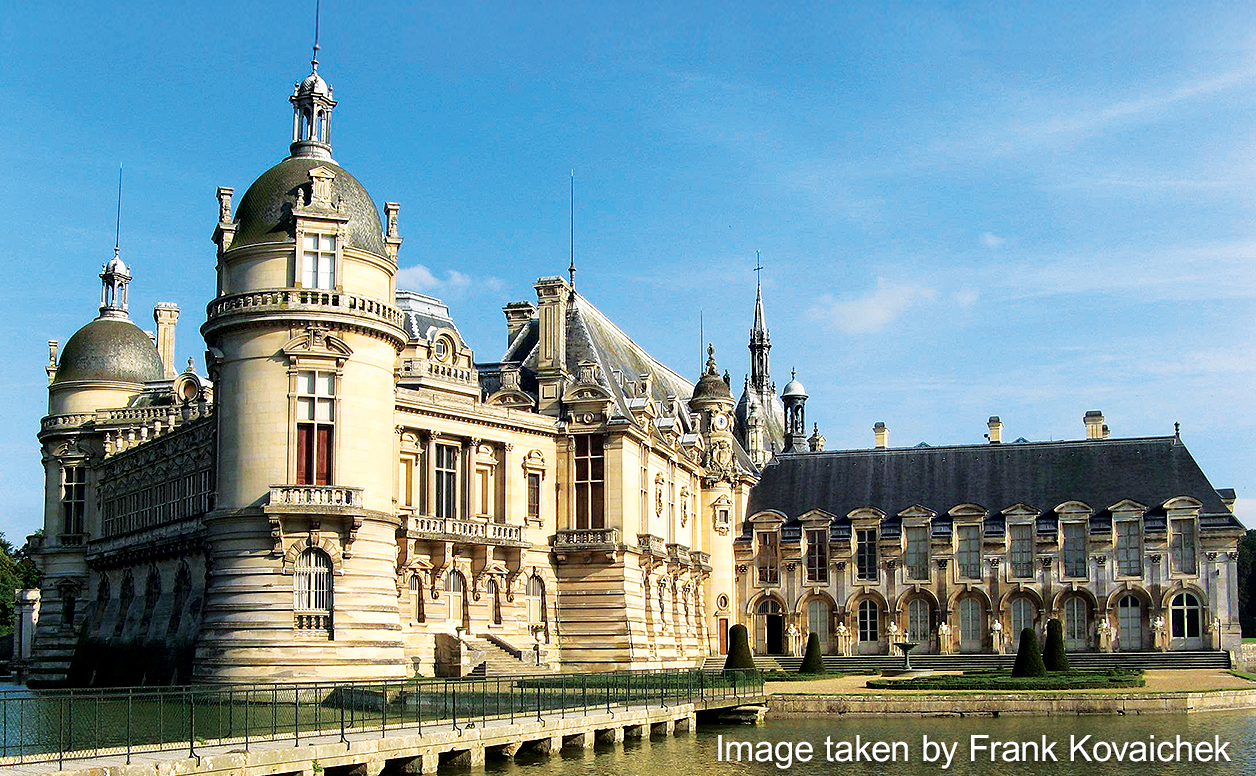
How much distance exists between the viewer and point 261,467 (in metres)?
43.7

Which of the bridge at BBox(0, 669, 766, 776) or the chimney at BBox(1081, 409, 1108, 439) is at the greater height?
the chimney at BBox(1081, 409, 1108, 439)

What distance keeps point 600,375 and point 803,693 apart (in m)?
19.2

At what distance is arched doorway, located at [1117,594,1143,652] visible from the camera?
68.6m

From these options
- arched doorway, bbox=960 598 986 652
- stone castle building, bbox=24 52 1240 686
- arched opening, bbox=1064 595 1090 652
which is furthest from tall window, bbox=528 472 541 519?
arched opening, bbox=1064 595 1090 652

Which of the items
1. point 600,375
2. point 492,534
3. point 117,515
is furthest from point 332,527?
point 117,515

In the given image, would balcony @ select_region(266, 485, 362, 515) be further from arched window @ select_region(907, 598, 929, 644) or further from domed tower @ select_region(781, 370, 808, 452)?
domed tower @ select_region(781, 370, 808, 452)

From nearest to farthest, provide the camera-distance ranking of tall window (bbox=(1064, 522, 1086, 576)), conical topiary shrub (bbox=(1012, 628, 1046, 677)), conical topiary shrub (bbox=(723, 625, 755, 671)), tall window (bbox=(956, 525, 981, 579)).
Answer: conical topiary shrub (bbox=(1012, 628, 1046, 677)) < conical topiary shrub (bbox=(723, 625, 755, 671)) < tall window (bbox=(1064, 522, 1086, 576)) < tall window (bbox=(956, 525, 981, 579))

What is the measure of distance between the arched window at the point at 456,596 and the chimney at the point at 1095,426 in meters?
38.0

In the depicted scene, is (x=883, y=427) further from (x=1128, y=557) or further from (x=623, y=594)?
(x=623, y=594)

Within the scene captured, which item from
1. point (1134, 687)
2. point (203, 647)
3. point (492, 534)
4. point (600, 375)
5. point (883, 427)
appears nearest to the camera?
point (203, 647)

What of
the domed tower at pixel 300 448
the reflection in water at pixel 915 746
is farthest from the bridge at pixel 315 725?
the domed tower at pixel 300 448

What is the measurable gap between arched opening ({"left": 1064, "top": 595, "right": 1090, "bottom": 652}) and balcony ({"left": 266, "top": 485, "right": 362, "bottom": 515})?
131 ft

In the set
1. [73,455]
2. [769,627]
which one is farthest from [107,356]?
[769,627]

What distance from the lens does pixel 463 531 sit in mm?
53219
